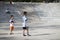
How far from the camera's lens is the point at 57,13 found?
41406 mm

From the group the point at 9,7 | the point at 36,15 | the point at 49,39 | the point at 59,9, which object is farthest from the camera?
Answer: the point at 59,9

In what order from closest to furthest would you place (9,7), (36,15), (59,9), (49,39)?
(49,39) → (36,15) → (9,7) → (59,9)

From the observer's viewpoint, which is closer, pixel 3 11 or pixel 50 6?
pixel 3 11

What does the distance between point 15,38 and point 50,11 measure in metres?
26.6

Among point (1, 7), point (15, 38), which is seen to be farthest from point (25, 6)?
point (15, 38)

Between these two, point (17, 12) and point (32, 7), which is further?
point (32, 7)

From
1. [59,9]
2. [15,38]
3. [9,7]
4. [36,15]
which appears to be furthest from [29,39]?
[59,9]

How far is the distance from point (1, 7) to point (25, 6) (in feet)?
12.2

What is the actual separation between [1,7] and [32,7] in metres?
4.77

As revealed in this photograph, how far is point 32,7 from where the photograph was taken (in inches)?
1688

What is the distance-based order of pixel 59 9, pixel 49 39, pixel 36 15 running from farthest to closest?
pixel 59 9 → pixel 36 15 → pixel 49 39

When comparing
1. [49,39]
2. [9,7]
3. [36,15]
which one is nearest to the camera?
[49,39]

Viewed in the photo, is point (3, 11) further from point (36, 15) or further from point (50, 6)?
point (50, 6)

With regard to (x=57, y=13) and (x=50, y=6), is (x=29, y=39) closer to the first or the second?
(x=57, y=13)
